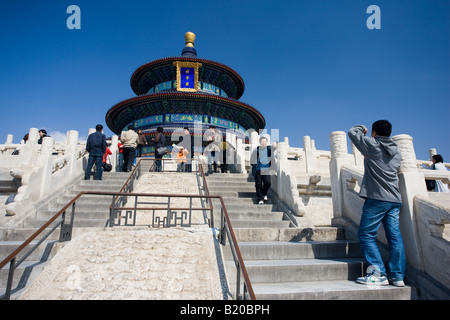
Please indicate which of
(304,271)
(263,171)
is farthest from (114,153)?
(304,271)

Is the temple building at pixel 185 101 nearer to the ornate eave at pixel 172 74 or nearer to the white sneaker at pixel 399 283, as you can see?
the ornate eave at pixel 172 74

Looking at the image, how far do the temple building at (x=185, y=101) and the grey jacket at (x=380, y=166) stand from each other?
16655mm

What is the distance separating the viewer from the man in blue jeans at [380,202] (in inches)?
132

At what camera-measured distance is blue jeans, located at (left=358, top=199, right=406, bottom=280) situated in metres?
3.36

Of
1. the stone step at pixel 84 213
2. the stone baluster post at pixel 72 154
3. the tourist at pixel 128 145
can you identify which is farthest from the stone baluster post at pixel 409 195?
the stone baluster post at pixel 72 154

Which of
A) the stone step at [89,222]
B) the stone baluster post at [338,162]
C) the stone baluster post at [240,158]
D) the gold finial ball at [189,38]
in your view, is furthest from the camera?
the gold finial ball at [189,38]

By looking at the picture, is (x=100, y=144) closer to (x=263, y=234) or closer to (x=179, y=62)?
(x=263, y=234)

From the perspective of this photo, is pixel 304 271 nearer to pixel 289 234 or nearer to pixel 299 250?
pixel 299 250

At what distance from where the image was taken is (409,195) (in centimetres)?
377

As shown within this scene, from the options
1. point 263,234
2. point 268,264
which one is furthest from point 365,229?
point 263,234

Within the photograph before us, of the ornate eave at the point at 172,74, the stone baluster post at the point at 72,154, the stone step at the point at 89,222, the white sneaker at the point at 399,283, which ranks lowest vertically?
the white sneaker at the point at 399,283

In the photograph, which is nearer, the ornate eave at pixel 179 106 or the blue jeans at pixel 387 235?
the blue jeans at pixel 387 235

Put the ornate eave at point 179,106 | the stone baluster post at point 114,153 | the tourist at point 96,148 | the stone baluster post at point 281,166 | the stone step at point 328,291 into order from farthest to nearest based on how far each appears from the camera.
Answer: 1. the ornate eave at point 179,106
2. the stone baluster post at point 114,153
3. the tourist at point 96,148
4. the stone baluster post at point 281,166
5. the stone step at point 328,291

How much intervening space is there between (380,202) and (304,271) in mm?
1411
